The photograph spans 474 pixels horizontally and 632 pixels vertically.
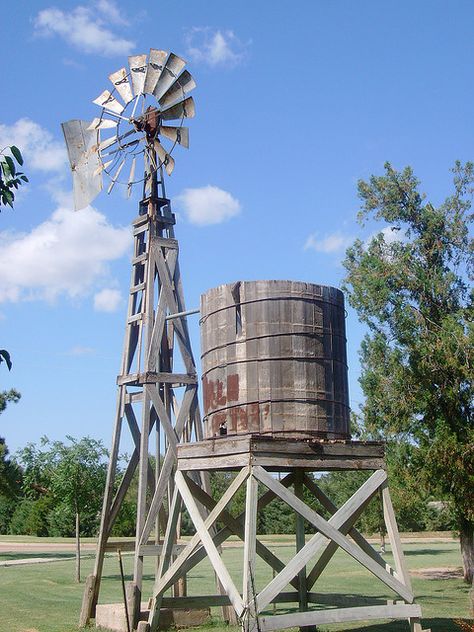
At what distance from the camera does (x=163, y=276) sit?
16.4 m

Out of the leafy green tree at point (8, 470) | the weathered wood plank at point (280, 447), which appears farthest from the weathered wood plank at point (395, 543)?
the leafy green tree at point (8, 470)

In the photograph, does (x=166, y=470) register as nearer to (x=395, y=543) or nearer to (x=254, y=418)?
(x=254, y=418)

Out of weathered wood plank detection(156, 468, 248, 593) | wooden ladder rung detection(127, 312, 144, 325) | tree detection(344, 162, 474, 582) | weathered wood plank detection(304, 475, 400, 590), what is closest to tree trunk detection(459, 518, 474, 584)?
tree detection(344, 162, 474, 582)

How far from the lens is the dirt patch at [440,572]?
2790 cm

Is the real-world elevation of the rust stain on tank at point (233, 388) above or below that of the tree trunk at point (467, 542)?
above

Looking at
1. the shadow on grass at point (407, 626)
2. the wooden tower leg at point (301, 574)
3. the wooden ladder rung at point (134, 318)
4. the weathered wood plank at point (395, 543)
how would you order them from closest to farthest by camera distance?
the weathered wood plank at point (395, 543) < the wooden tower leg at point (301, 574) < the shadow on grass at point (407, 626) < the wooden ladder rung at point (134, 318)

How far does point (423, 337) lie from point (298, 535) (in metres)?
11.8

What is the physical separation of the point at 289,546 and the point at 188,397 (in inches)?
1093

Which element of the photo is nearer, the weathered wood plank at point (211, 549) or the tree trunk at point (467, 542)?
the weathered wood plank at point (211, 549)

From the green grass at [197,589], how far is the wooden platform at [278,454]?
7.63 feet

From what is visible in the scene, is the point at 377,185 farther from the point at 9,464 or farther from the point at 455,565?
the point at 9,464

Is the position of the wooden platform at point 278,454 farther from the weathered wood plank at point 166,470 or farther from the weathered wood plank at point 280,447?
the weathered wood plank at point 166,470

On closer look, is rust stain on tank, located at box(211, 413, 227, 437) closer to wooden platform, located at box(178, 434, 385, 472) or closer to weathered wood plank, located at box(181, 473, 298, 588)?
wooden platform, located at box(178, 434, 385, 472)

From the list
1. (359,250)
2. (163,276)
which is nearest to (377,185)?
(359,250)
